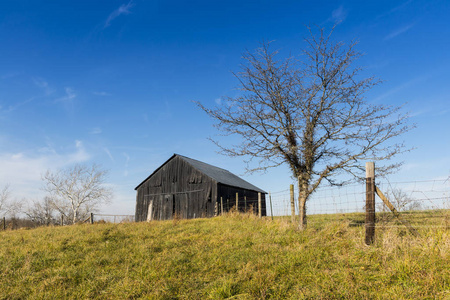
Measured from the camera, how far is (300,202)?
35.8 ft

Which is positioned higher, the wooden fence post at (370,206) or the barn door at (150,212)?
the wooden fence post at (370,206)

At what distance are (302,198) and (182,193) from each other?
50.0 feet

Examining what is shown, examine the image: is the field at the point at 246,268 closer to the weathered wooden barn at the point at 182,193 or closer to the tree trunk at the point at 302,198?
the tree trunk at the point at 302,198

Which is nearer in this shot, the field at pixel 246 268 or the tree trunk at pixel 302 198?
the field at pixel 246 268

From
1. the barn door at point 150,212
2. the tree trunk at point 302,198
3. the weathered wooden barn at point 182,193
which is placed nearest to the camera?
the tree trunk at point 302,198

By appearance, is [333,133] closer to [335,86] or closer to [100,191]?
[335,86]

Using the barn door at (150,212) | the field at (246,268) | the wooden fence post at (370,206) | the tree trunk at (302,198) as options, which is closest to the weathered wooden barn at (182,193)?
the barn door at (150,212)

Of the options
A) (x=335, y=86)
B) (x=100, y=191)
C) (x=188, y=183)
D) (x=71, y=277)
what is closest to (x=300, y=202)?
(x=335, y=86)

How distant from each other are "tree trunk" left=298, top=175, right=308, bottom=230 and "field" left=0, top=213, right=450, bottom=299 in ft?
4.21

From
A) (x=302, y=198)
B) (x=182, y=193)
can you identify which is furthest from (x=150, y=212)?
(x=302, y=198)

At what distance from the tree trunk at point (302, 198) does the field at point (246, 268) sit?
1.28 metres

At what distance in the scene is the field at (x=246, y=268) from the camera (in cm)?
517

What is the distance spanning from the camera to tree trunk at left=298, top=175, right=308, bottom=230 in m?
10.5

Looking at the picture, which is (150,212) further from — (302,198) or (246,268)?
(246,268)
